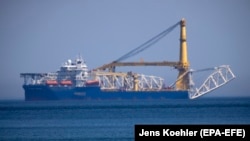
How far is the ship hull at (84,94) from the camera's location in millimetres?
102531

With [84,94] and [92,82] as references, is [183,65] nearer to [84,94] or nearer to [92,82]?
[92,82]

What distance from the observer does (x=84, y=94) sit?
104 m

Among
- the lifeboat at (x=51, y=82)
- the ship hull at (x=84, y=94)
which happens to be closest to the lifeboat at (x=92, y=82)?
the ship hull at (x=84, y=94)

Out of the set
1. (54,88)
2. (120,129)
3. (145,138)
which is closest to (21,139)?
(120,129)

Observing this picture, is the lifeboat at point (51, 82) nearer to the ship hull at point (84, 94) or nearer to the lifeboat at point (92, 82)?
the ship hull at point (84, 94)

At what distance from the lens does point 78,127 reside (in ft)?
142

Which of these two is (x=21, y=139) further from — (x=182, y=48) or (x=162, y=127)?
(x=182, y=48)

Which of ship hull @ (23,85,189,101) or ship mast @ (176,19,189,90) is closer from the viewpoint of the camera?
ship mast @ (176,19,189,90)

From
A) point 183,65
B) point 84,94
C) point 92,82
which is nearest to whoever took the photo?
point 183,65

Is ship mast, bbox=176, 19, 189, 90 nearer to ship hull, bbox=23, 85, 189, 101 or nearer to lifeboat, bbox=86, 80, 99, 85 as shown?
ship hull, bbox=23, 85, 189, 101

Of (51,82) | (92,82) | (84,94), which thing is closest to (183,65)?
(92,82)

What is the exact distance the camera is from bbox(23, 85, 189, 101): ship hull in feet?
336

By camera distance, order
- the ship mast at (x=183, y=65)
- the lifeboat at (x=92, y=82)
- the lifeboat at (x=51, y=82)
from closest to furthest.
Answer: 1. the ship mast at (x=183, y=65)
2. the lifeboat at (x=92, y=82)
3. the lifeboat at (x=51, y=82)

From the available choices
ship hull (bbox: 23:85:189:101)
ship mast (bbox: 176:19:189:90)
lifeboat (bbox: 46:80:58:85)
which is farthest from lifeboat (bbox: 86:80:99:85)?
ship mast (bbox: 176:19:189:90)
